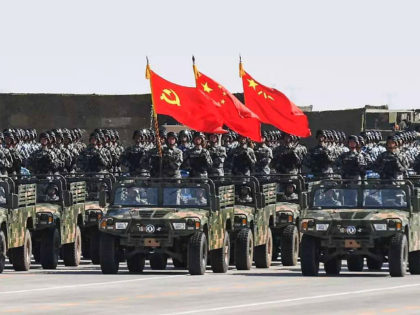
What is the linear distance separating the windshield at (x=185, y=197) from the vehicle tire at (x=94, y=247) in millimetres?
3537

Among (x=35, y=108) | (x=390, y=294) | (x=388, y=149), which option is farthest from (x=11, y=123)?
(x=390, y=294)

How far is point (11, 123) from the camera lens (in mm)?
55875

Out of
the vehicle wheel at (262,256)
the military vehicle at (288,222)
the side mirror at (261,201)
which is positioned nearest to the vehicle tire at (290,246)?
the military vehicle at (288,222)

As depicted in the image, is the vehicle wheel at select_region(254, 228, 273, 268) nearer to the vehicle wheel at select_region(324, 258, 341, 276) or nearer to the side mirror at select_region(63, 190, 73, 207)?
the vehicle wheel at select_region(324, 258, 341, 276)

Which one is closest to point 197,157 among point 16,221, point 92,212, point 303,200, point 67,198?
point 92,212

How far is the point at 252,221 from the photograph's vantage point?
1341 inches

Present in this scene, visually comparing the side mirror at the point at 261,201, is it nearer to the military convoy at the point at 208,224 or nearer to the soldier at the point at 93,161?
the military convoy at the point at 208,224

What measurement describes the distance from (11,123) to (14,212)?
24081mm

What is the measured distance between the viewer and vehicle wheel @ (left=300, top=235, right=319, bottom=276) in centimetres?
3098

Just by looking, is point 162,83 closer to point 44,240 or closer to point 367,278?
point 44,240

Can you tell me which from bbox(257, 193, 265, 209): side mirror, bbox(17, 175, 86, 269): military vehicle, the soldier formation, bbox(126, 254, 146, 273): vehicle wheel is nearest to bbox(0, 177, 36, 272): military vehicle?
bbox(17, 175, 86, 269): military vehicle

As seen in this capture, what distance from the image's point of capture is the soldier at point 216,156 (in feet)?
123

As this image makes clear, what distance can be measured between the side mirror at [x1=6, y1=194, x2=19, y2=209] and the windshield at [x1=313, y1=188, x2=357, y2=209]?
4.98 meters

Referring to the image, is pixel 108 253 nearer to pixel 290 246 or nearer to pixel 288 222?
pixel 290 246
